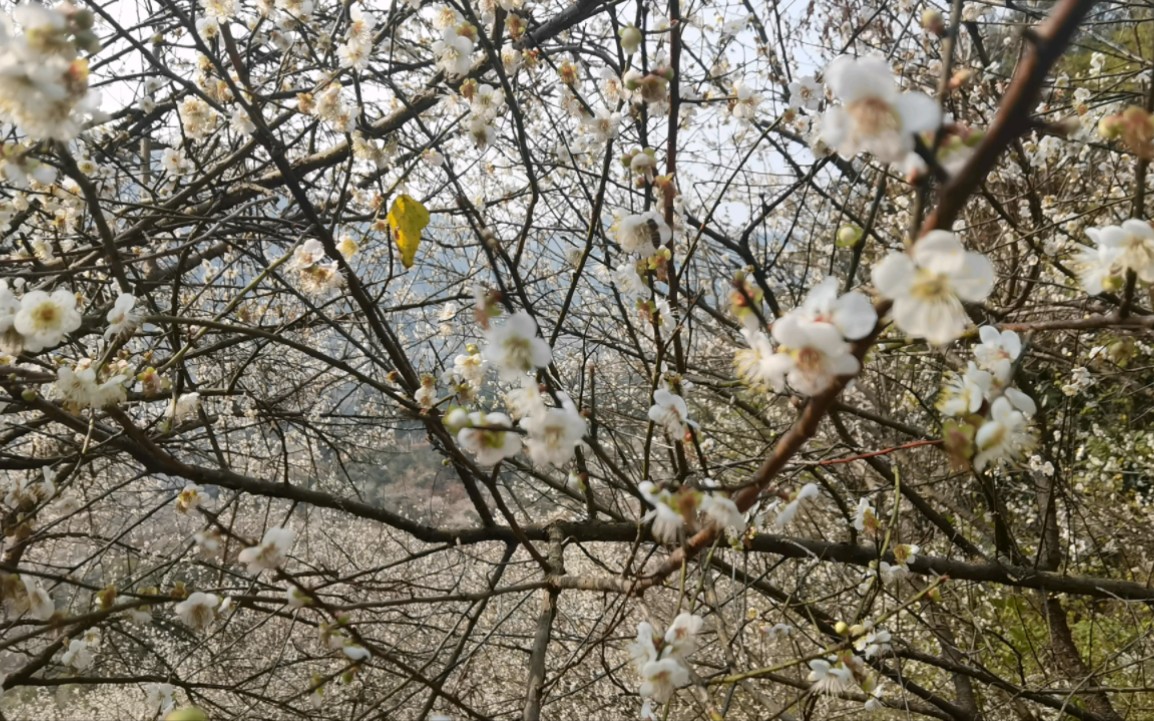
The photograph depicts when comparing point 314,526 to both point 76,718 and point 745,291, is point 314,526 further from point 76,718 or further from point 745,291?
point 745,291

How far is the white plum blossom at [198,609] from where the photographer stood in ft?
5.19

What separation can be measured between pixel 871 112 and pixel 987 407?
25.3 inches

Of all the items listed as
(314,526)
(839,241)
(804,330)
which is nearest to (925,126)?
(804,330)

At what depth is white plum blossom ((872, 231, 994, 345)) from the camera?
2.35ft

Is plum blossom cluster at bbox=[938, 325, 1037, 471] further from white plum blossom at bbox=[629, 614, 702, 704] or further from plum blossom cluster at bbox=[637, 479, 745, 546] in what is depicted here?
white plum blossom at bbox=[629, 614, 702, 704]

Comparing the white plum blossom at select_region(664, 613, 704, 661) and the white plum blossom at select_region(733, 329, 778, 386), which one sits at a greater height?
the white plum blossom at select_region(733, 329, 778, 386)

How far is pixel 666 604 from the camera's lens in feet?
16.2

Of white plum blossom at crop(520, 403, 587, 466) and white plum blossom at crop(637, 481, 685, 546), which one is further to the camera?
white plum blossom at crop(520, 403, 587, 466)

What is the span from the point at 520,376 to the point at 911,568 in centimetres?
193

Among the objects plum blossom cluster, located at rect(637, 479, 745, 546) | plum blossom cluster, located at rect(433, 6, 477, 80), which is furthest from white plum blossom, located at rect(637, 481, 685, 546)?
plum blossom cluster, located at rect(433, 6, 477, 80)

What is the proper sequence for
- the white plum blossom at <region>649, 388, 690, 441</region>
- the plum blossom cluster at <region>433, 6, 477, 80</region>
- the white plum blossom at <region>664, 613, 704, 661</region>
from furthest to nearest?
1. the plum blossom cluster at <region>433, 6, 477, 80</region>
2. the white plum blossom at <region>649, 388, 690, 441</region>
3. the white plum blossom at <region>664, 613, 704, 661</region>

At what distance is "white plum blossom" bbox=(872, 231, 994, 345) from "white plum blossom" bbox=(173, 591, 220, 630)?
1.47m

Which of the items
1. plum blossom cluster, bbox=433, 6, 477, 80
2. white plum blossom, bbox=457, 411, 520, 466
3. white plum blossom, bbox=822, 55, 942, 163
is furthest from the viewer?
plum blossom cluster, bbox=433, 6, 477, 80

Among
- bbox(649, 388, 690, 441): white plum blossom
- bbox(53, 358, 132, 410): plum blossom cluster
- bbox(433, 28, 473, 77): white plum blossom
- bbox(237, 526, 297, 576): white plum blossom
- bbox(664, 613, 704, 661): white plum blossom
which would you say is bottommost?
bbox(664, 613, 704, 661): white plum blossom
